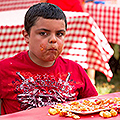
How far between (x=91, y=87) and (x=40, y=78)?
0.36 m

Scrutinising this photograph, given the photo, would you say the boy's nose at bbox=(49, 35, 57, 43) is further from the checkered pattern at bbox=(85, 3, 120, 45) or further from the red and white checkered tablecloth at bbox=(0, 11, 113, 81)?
the checkered pattern at bbox=(85, 3, 120, 45)

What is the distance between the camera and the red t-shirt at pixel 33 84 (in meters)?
1.42

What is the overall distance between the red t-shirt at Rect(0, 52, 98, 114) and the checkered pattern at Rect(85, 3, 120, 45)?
270 centimetres

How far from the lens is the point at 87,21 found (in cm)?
304

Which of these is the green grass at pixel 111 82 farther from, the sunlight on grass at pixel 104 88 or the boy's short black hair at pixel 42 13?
the boy's short black hair at pixel 42 13

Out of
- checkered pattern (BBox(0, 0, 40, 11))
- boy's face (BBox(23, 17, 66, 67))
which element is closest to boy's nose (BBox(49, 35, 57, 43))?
boy's face (BBox(23, 17, 66, 67))

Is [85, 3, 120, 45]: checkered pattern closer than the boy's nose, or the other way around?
the boy's nose

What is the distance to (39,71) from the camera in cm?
149

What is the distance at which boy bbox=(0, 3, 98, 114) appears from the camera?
4.58ft

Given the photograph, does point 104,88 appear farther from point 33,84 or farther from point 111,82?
point 33,84

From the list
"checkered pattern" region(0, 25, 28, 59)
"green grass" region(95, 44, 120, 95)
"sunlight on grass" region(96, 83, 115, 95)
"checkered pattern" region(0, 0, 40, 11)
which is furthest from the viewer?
"checkered pattern" region(0, 0, 40, 11)

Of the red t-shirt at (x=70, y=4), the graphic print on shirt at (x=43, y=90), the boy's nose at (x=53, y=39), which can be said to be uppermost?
the red t-shirt at (x=70, y=4)

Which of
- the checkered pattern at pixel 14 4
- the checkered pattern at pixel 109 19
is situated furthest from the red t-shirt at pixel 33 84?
the checkered pattern at pixel 14 4

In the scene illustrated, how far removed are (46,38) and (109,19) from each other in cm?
297
